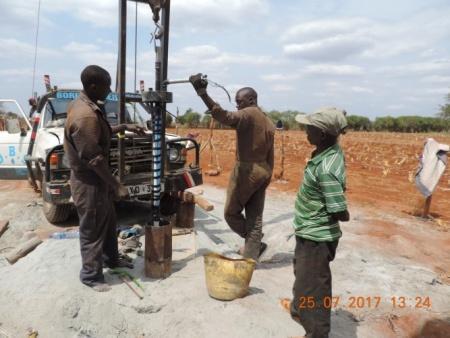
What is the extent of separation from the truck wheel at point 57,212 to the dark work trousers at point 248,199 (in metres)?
2.71

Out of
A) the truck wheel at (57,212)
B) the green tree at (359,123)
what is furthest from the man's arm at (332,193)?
the green tree at (359,123)

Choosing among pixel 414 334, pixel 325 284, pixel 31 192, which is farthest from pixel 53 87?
pixel 414 334

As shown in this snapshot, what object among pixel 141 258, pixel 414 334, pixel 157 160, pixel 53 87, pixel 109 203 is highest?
pixel 53 87

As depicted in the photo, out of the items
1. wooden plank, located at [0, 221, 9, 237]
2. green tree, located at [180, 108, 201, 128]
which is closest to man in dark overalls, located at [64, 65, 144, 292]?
wooden plank, located at [0, 221, 9, 237]

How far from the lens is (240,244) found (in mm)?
6121

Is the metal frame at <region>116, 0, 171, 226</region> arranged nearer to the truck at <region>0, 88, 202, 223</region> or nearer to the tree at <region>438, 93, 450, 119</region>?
the truck at <region>0, 88, 202, 223</region>

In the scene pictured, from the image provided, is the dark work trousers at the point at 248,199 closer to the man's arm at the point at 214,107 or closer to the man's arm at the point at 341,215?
the man's arm at the point at 214,107

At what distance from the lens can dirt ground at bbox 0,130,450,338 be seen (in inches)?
139

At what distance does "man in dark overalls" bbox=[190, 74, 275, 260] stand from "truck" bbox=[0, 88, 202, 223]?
95 centimetres

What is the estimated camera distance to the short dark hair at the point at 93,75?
3.76 m

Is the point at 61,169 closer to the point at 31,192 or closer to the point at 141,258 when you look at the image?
the point at 141,258

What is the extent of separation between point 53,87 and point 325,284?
19.5 feet

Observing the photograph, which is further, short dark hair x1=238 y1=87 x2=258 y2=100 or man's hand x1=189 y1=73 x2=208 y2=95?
short dark hair x1=238 y1=87 x2=258 y2=100
